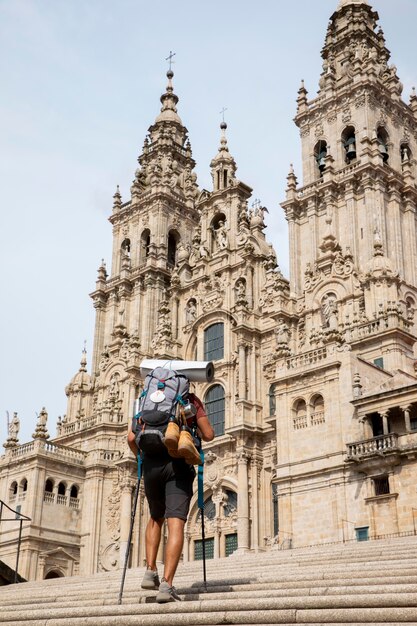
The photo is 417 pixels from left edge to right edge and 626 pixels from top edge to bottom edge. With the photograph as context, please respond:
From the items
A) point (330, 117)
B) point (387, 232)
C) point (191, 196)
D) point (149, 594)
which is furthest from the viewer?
point (191, 196)

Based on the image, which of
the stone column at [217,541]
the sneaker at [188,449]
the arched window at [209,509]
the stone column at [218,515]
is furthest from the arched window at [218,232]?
the sneaker at [188,449]

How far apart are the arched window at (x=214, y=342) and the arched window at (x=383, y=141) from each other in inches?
517

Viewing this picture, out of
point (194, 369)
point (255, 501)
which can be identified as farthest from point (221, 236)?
point (194, 369)

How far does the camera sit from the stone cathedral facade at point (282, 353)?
2991cm

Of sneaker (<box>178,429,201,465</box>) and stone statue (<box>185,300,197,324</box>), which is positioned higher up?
stone statue (<box>185,300,197,324</box>)

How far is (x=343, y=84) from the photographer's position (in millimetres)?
45781

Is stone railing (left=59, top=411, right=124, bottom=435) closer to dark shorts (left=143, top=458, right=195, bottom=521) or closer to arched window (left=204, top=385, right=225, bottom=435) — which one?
arched window (left=204, top=385, right=225, bottom=435)

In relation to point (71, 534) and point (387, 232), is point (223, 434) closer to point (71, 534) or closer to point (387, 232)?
point (71, 534)

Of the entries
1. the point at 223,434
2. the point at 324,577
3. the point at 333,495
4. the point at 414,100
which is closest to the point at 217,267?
the point at 223,434

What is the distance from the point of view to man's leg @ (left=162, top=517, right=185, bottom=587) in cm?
871

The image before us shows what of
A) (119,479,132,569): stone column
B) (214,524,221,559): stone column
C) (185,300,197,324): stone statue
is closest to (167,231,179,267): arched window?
(185,300,197,324): stone statue

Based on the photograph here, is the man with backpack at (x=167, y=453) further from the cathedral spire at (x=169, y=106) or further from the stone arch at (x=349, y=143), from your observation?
the cathedral spire at (x=169, y=106)

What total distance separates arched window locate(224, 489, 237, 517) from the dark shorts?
31.5m

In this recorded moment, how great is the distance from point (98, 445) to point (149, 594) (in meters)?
37.6
